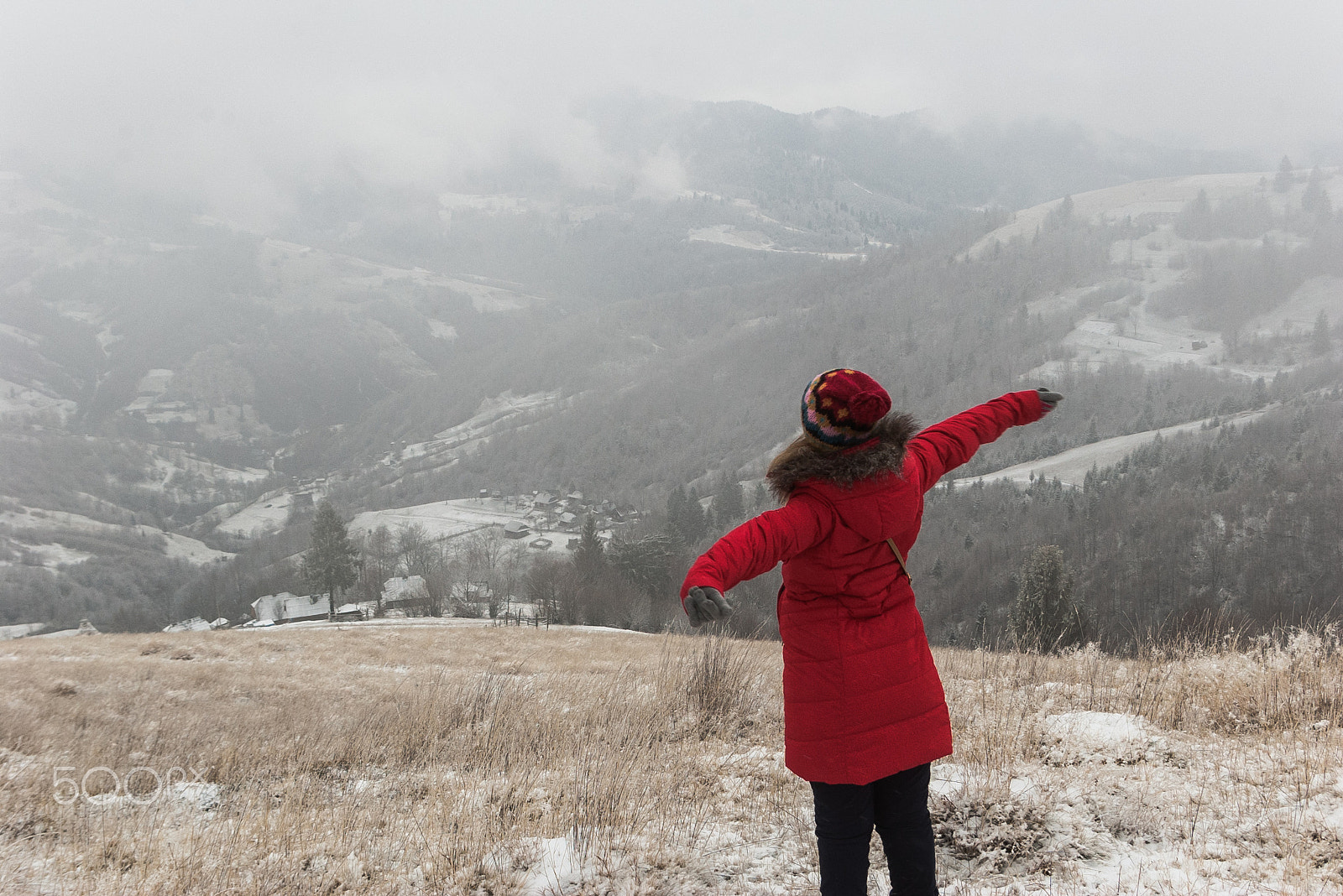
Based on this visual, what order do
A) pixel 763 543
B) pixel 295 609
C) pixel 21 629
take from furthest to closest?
pixel 21 629, pixel 295 609, pixel 763 543

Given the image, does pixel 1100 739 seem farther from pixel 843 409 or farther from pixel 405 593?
pixel 405 593

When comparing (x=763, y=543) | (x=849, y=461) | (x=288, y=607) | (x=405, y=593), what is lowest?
(x=288, y=607)

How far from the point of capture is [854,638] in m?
2.88

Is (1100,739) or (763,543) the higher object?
(763,543)

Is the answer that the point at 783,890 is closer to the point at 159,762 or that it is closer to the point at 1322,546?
the point at 159,762

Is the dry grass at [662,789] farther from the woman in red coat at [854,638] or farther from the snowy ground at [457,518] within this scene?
the snowy ground at [457,518]

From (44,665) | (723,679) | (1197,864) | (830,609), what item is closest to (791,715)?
(830,609)

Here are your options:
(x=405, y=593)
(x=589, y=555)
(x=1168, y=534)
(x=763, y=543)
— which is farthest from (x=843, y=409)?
(x=1168, y=534)

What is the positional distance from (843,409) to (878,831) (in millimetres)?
1698

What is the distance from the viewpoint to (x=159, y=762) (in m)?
6.46

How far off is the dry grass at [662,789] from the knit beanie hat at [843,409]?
2.43 m

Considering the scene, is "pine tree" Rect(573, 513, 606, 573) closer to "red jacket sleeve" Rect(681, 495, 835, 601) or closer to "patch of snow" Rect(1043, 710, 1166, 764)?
"patch of snow" Rect(1043, 710, 1166, 764)

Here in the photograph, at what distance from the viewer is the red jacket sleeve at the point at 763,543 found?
258 centimetres

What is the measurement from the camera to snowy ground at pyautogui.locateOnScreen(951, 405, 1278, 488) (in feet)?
485
